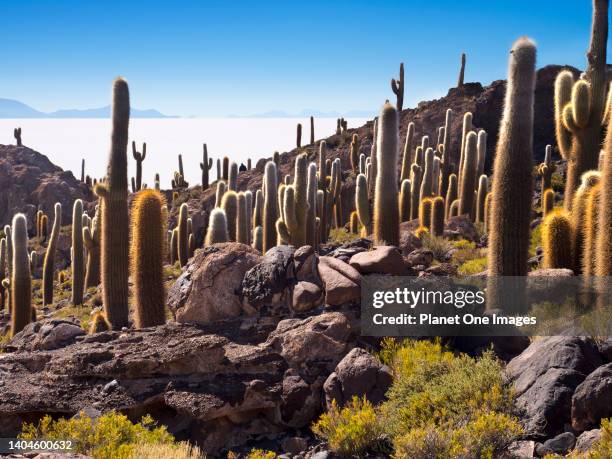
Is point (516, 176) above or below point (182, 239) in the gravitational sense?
above

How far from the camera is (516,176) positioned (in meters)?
9.25

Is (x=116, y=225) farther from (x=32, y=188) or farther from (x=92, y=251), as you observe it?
(x=32, y=188)

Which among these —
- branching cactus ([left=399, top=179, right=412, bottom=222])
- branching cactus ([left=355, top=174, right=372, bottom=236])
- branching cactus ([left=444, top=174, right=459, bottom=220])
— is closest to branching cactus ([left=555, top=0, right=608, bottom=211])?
branching cactus ([left=355, top=174, right=372, bottom=236])

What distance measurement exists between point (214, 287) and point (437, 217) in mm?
9883

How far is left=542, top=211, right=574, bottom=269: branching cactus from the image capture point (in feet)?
32.2

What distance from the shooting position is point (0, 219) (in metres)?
51.5

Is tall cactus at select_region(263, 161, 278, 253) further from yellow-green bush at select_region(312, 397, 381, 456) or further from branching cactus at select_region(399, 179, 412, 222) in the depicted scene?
yellow-green bush at select_region(312, 397, 381, 456)

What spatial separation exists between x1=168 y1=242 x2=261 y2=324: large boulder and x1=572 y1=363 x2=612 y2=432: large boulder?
4.93 m

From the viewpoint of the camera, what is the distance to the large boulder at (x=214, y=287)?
372 inches

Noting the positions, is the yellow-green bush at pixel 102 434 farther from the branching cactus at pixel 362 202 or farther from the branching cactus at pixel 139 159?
the branching cactus at pixel 139 159

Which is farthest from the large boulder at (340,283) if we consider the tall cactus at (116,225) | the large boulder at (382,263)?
the tall cactus at (116,225)

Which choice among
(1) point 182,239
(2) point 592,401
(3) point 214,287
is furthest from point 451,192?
(2) point 592,401

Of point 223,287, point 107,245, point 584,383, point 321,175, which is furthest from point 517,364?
point 321,175

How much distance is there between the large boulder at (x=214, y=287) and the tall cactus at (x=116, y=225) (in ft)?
9.71
